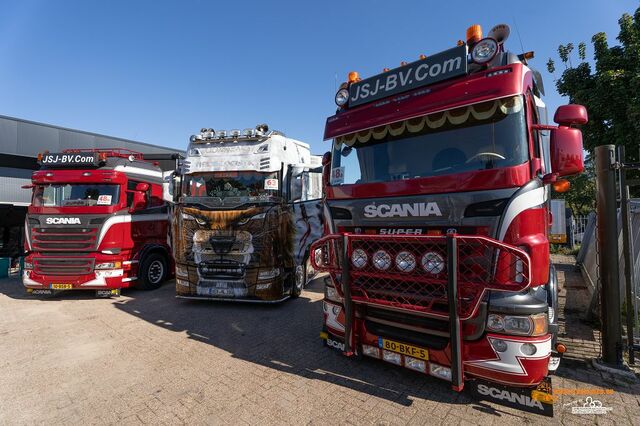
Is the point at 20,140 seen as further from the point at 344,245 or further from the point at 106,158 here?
the point at 344,245

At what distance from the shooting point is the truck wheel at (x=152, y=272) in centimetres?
848

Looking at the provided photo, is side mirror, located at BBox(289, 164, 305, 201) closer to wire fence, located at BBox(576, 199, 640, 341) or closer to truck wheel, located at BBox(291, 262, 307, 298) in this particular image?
truck wheel, located at BBox(291, 262, 307, 298)

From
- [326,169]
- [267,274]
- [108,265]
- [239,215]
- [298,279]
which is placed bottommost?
[298,279]

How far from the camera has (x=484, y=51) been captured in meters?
3.15

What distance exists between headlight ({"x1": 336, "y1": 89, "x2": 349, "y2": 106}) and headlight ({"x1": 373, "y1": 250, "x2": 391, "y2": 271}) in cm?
198

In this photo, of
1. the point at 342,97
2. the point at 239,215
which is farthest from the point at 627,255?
the point at 239,215

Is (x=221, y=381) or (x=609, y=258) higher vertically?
(x=609, y=258)

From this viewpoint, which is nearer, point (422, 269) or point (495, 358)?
point (495, 358)

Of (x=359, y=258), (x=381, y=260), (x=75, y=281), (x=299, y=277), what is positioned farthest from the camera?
(x=299, y=277)

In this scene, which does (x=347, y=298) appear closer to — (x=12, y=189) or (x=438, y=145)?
(x=438, y=145)

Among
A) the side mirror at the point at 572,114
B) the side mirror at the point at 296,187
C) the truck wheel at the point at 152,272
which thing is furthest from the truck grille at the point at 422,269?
the truck wheel at the point at 152,272

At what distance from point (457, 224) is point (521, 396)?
152 centimetres

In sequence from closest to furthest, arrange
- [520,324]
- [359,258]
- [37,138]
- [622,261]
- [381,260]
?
1. [520,324]
2. [381,260]
3. [359,258]
4. [622,261]
5. [37,138]

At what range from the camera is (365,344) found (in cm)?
355
